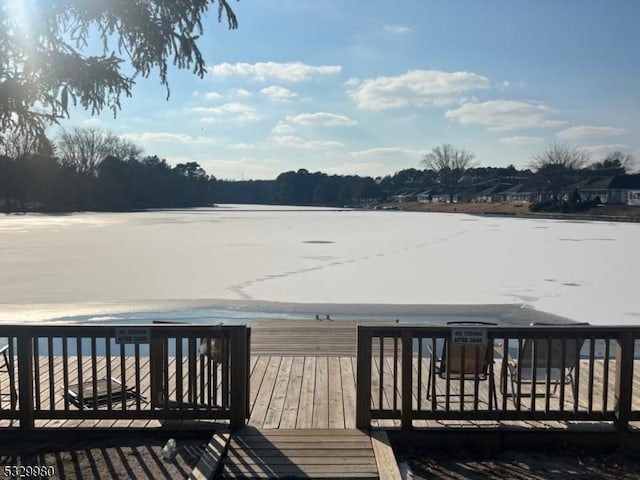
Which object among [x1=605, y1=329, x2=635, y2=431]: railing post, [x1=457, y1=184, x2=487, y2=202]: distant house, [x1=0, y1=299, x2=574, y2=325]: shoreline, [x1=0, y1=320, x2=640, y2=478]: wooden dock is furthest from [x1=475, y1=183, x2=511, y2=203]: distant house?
[x1=605, y1=329, x2=635, y2=431]: railing post

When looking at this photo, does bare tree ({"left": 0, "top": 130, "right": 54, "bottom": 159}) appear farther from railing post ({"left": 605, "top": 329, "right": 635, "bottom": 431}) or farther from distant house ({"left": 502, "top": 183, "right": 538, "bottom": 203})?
distant house ({"left": 502, "top": 183, "right": 538, "bottom": 203})

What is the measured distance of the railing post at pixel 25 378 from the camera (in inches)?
133

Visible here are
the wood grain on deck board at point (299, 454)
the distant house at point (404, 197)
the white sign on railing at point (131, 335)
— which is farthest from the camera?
the distant house at point (404, 197)

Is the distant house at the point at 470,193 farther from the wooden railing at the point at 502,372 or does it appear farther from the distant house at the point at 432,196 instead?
the wooden railing at the point at 502,372

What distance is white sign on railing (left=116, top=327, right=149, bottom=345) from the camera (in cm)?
327

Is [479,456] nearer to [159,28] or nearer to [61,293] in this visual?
[159,28]

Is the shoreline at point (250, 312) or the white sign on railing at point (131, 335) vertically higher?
the white sign on railing at point (131, 335)

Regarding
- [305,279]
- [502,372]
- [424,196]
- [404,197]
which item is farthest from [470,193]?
[502,372]

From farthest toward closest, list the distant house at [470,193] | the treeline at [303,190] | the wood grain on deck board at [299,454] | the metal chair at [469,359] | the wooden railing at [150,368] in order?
the treeline at [303,190] < the distant house at [470,193] < the metal chair at [469,359] < the wooden railing at [150,368] < the wood grain on deck board at [299,454]

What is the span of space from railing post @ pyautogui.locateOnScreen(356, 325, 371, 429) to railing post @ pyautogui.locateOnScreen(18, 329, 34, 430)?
2158 mm

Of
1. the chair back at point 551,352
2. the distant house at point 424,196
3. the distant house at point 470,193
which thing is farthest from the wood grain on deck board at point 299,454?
the distant house at point 424,196

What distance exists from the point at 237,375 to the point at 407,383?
1.13 meters

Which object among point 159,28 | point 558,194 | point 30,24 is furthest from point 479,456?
point 558,194

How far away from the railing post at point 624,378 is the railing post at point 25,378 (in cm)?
386
